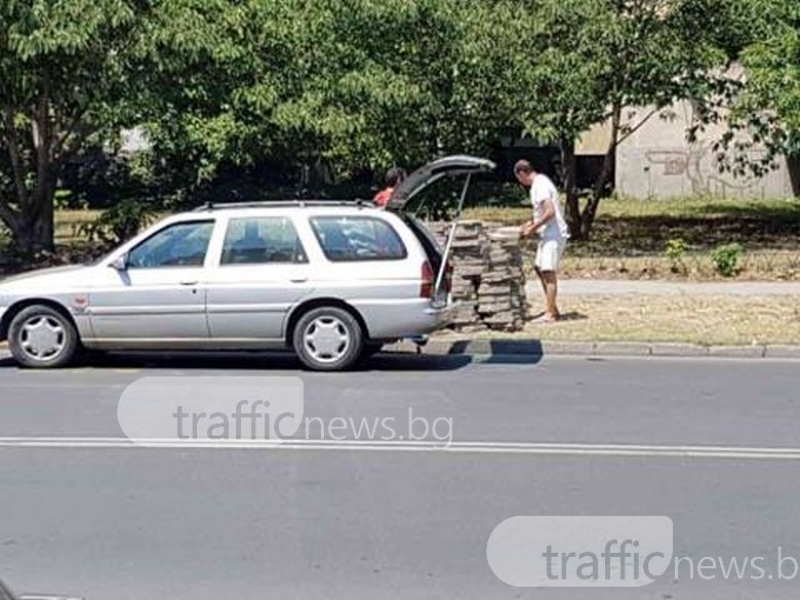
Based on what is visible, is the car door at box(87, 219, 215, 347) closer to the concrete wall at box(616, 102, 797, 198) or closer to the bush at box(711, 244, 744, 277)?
the bush at box(711, 244, 744, 277)

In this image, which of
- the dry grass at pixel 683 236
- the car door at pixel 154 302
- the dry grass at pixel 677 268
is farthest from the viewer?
the dry grass at pixel 683 236

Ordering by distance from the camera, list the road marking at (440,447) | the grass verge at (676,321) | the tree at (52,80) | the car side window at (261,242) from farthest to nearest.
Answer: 1. the tree at (52,80)
2. the grass verge at (676,321)
3. the car side window at (261,242)
4. the road marking at (440,447)

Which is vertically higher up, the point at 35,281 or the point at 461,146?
the point at 461,146

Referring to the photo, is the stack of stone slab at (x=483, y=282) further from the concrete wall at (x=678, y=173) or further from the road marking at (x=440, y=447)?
the concrete wall at (x=678, y=173)

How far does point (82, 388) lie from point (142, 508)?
434cm

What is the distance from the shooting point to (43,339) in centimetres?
1250

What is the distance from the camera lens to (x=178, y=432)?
9344mm

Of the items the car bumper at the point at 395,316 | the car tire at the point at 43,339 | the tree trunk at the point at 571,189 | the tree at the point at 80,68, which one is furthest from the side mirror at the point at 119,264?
the tree trunk at the point at 571,189

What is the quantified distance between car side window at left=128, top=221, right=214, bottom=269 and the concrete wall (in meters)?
24.2

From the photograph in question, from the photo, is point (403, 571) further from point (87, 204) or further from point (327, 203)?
point (87, 204)

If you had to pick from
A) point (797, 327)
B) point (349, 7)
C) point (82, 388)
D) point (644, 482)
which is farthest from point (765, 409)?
point (349, 7)

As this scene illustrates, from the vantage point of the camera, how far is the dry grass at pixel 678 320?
13977mm

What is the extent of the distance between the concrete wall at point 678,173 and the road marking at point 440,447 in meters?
27.3

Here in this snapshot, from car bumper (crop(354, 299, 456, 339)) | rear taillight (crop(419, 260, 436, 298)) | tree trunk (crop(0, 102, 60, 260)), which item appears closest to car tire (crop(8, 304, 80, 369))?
car bumper (crop(354, 299, 456, 339))
